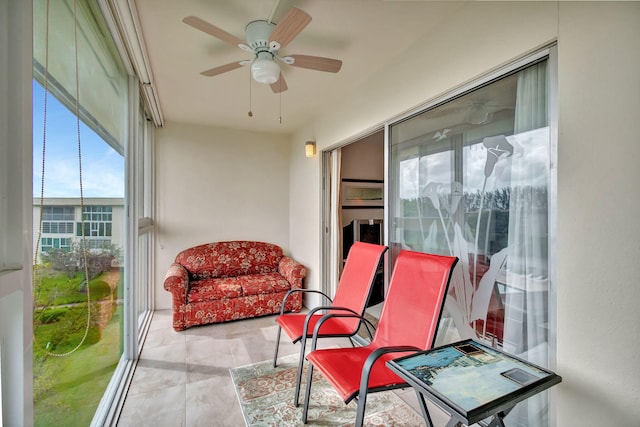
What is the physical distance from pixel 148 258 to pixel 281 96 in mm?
2747

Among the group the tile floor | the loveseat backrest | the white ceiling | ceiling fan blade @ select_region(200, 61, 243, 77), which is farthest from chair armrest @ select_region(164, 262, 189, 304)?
ceiling fan blade @ select_region(200, 61, 243, 77)

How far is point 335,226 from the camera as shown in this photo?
3625 mm

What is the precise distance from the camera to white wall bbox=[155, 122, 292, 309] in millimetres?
4047

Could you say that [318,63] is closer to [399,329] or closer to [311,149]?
[311,149]

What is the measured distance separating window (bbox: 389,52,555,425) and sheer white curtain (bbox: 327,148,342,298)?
4.62 ft

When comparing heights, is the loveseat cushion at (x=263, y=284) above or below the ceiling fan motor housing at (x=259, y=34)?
below

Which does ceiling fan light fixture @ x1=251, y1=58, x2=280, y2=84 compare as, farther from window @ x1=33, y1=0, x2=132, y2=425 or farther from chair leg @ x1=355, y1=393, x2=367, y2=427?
chair leg @ x1=355, y1=393, x2=367, y2=427

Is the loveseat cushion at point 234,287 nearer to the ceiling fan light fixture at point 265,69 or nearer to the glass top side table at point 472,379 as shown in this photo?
the ceiling fan light fixture at point 265,69

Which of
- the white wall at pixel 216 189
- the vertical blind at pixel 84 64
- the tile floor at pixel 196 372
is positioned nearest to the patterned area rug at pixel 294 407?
the tile floor at pixel 196 372

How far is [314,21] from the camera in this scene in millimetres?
1906

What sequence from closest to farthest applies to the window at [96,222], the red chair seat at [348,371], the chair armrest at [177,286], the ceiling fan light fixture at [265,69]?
the red chair seat at [348,371] → the window at [96,222] → the ceiling fan light fixture at [265,69] → the chair armrest at [177,286]

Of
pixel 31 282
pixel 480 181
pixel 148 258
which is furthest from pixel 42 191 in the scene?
pixel 148 258

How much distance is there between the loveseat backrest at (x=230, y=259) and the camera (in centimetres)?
395

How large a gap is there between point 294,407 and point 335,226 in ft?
6.81
